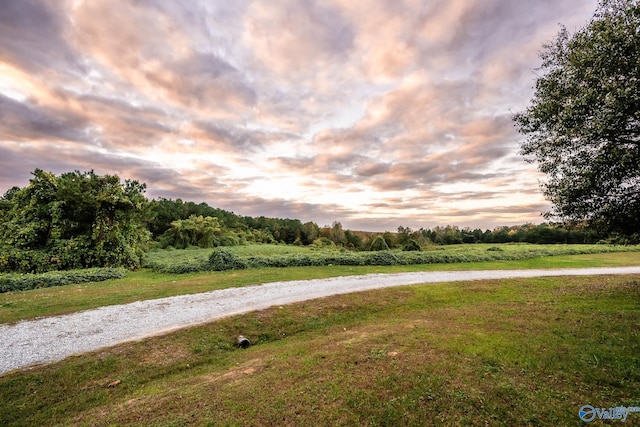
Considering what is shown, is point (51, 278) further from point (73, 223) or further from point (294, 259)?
point (294, 259)

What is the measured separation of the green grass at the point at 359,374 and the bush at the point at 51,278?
46.5 feet

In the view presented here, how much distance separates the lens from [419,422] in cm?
501

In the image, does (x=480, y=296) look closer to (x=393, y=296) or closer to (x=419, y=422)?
(x=393, y=296)

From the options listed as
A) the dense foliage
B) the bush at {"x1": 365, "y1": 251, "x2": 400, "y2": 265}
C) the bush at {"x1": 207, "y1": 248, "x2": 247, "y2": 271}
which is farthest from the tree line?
the bush at {"x1": 365, "y1": 251, "x2": 400, "y2": 265}

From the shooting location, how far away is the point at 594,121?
9680 millimetres

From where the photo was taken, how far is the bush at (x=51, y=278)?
57.2 ft

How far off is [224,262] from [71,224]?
44.0 feet

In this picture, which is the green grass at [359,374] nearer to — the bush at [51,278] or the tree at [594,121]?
the tree at [594,121]

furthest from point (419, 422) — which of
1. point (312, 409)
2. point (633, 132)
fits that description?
point (633, 132)

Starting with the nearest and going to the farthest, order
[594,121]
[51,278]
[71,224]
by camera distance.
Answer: [594,121] → [51,278] → [71,224]

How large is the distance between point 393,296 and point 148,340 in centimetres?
1137

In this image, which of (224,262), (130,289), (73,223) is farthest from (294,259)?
(73,223)

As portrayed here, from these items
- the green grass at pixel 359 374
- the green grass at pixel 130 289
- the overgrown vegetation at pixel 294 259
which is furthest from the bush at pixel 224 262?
the green grass at pixel 359 374

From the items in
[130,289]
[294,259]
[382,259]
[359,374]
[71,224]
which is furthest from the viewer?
[382,259]
